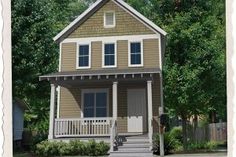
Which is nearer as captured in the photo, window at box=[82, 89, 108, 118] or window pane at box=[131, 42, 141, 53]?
window at box=[82, 89, 108, 118]

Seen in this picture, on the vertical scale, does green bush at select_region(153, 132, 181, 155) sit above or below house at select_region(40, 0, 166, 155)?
below

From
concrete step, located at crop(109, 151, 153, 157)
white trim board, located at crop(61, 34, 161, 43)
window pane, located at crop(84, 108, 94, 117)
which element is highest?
white trim board, located at crop(61, 34, 161, 43)

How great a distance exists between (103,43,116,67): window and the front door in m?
1.69

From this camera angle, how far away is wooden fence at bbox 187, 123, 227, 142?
11930mm

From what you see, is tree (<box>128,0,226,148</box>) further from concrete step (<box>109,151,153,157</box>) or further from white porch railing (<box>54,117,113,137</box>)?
concrete step (<box>109,151,153,157</box>)

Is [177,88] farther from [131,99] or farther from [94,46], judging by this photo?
[94,46]

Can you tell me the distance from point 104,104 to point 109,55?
228 centimetres

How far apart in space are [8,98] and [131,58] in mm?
12493

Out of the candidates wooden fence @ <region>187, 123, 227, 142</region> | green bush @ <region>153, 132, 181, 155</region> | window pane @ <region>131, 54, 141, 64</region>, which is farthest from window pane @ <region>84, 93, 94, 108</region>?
wooden fence @ <region>187, 123, 227, 142</region>

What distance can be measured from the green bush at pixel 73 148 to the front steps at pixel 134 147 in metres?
0.54

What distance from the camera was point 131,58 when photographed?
54.7 feet

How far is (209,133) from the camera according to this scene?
13.7 meters

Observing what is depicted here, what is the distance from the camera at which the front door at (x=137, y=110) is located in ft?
51.9

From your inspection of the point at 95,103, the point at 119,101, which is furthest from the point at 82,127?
the point at 119,101
